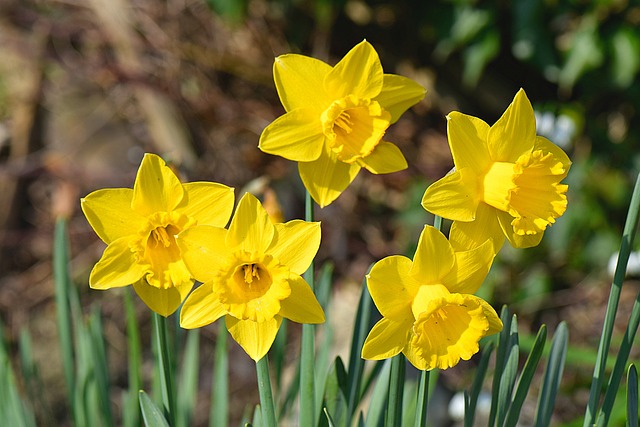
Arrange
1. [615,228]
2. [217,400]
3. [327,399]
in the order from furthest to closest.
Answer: [615,228], [217,400], [327,399]

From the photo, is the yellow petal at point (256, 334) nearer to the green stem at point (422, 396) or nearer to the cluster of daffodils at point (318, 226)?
the cluster of daffodils at point (318, 226)

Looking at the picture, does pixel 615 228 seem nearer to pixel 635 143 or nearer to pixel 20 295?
pixel 635 143

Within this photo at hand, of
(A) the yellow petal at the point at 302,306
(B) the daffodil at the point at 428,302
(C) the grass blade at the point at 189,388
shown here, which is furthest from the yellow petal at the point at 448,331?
(C) the grass blade at the point at 189,388

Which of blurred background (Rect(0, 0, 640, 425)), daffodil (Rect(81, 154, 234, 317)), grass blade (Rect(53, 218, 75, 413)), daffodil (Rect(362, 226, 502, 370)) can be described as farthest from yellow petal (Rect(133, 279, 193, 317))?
blurred background (Rect(0, 0, 640, 425))

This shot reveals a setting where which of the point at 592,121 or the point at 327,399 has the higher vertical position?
the point at 592,121

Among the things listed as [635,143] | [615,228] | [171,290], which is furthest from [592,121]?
[171,290]

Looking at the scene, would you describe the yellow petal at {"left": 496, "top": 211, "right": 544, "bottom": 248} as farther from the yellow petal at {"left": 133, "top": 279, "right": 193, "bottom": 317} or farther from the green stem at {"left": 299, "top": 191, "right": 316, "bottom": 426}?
the yellow petal at {"left": 133, "top": 279, "right": 193, "bottom": 317}

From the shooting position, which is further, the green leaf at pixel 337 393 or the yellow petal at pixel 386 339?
the green leaf at pixel 337 393
